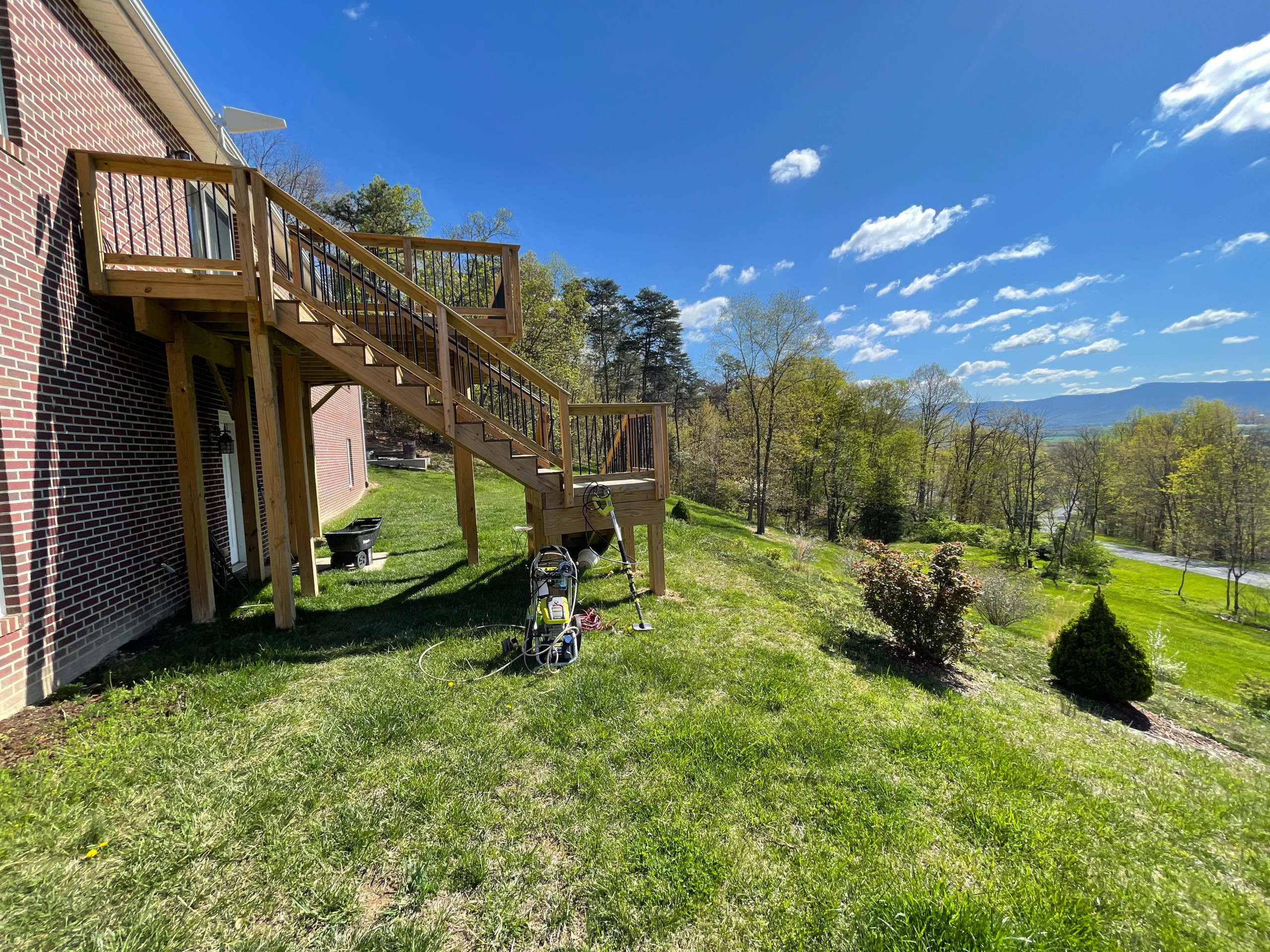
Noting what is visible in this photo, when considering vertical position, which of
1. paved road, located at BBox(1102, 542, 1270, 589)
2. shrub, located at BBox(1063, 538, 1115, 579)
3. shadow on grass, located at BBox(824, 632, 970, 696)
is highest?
shadow on grass, located at BBox(824, 632, 970, 696)

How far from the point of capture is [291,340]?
536 centimetres

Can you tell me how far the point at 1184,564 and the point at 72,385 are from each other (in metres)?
42.2

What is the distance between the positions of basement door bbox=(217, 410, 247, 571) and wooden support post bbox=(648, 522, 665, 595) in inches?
211

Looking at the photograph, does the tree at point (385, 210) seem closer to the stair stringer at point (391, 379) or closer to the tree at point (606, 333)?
the tree at point (606, 333)

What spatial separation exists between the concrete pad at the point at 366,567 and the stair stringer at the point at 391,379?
3101mm

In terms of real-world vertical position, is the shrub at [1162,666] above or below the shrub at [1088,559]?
above

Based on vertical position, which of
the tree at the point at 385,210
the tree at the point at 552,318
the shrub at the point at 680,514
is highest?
the tree at the point at 385,210

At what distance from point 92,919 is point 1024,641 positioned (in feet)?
41.5

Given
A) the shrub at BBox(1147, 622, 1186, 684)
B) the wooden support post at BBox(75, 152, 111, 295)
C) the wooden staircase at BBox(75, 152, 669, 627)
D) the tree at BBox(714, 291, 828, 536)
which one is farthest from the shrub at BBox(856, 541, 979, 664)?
the tree at BBox(714, 291, 828, 536)

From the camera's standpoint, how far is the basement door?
637 centimetres

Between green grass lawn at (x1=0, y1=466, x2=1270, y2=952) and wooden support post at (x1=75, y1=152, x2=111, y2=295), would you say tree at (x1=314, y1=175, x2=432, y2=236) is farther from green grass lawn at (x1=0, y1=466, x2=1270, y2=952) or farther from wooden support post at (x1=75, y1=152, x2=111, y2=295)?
green grass lawn at (x1=0, y1=466, x2=1270, y2=952)

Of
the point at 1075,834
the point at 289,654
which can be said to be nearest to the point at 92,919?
the point at 289,654

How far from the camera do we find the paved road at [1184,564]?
74.3 feet

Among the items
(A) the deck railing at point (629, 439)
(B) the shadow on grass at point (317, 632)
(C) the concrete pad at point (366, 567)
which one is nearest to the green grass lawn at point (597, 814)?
(B) the shadow on grass at point (317, 632)
